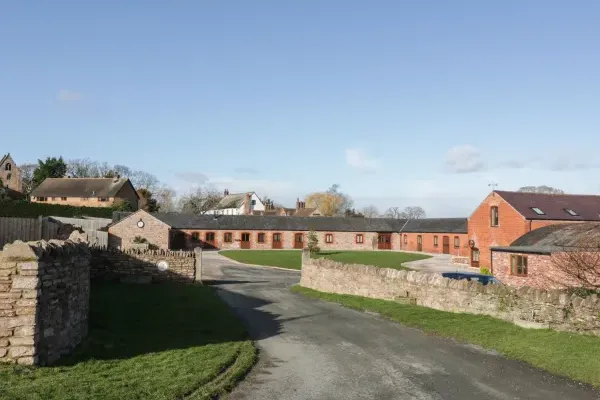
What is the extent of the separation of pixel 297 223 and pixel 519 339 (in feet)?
183

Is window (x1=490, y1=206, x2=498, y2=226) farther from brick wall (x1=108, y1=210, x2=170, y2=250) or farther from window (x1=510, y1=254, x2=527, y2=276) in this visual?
brick wall (x1=108, y1=210, x2=170, y2=250)

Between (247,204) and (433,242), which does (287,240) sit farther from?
(247,204)

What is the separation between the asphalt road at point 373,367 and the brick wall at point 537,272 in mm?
11238

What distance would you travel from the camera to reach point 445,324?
14844 mm

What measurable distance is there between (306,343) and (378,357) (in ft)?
7.08

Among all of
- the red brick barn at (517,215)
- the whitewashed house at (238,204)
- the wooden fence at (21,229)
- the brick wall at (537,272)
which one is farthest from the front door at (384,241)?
the wooden fence at (21,229)

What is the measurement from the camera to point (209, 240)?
64.1m

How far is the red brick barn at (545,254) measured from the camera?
22.8 m

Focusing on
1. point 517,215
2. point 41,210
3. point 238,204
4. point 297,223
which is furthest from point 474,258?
point 238,204

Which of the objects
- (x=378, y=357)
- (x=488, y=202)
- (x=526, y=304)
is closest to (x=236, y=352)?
(x=378, y=357)

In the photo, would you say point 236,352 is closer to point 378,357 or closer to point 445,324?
point 378,357

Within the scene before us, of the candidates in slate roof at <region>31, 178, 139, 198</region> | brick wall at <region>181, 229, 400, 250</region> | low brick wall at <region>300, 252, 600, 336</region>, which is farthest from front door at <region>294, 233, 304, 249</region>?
low brick wall at <region>300, 252, 600, 336</region>

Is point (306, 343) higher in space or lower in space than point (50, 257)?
lower

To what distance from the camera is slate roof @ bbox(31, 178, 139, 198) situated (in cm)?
7919
